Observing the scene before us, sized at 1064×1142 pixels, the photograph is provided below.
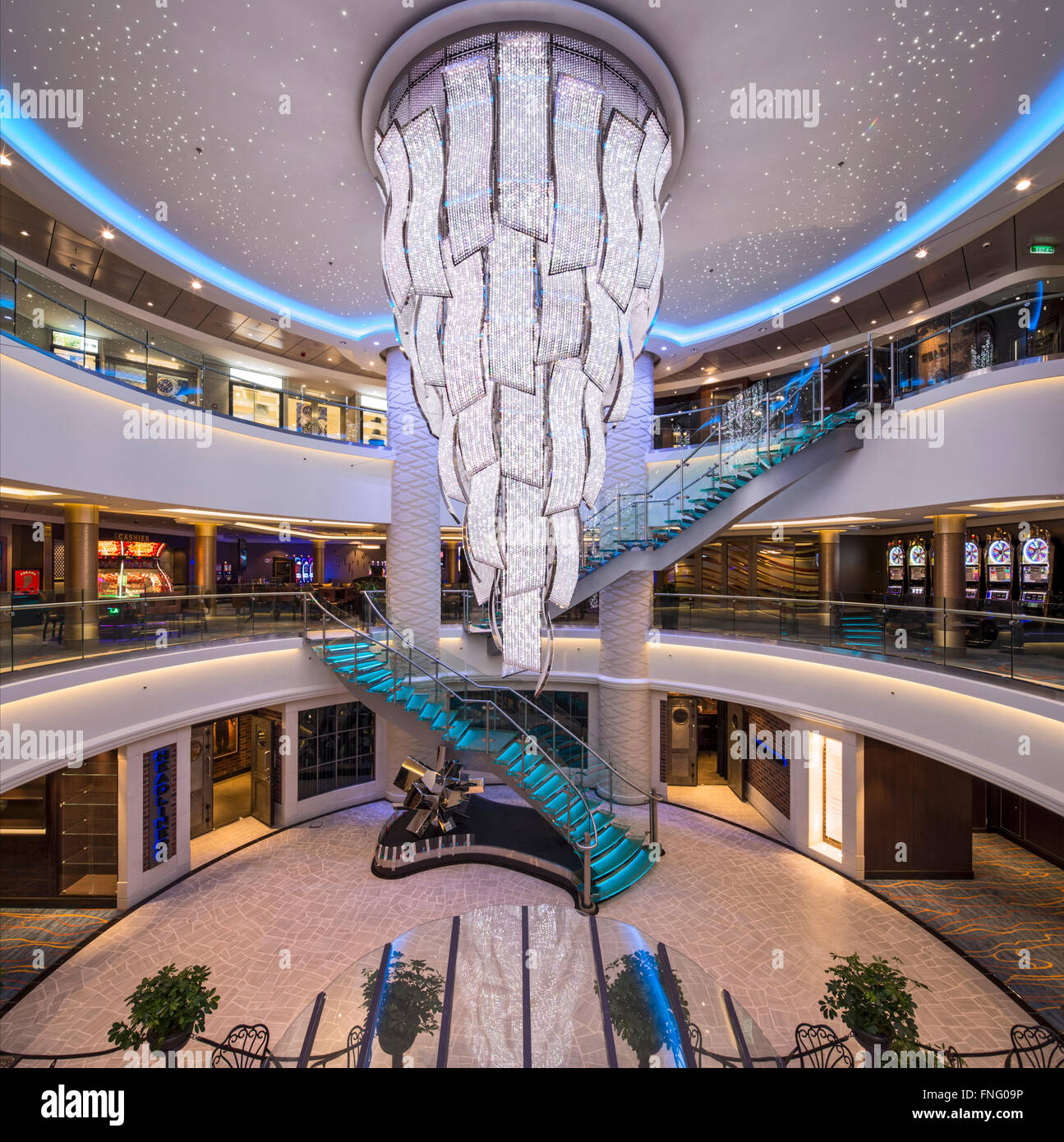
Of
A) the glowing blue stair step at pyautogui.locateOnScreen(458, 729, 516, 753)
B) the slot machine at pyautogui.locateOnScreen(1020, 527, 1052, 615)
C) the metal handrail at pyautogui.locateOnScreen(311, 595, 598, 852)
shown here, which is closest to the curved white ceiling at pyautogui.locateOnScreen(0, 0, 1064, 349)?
the metal handrail at pyautogui.locateOnScreen(311, 595, 598, 852)

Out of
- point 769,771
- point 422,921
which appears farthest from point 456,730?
point 769,771

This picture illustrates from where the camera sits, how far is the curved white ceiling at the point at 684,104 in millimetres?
5059

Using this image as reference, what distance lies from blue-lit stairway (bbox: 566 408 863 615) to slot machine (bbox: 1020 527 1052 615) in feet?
25.1

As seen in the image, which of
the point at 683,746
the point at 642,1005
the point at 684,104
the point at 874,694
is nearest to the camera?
the point at 642,1005

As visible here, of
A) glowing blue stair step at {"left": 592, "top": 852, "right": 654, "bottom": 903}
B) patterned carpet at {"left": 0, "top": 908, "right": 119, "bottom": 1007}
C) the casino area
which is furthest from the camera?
glowing blue stair step at {"left": 592, "top": 852, "right": 654, "bottom": 903}

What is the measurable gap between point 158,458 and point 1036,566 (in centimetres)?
1832

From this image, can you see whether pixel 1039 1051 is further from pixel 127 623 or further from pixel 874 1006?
pixel 127 623

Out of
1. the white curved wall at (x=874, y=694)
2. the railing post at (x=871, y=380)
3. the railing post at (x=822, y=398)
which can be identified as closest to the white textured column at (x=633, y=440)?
the white curved wall at (x=874, y=694)

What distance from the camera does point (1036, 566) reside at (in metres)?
13.0

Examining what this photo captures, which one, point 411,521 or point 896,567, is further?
point 896,567

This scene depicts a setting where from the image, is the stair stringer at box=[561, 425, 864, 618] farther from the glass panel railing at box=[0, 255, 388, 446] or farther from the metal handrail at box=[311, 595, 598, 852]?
the glass panel railing at box=[0, 255, 388, 446]

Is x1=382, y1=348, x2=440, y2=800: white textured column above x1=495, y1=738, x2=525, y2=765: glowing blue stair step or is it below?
above

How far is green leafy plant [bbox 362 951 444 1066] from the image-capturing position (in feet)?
17.6
